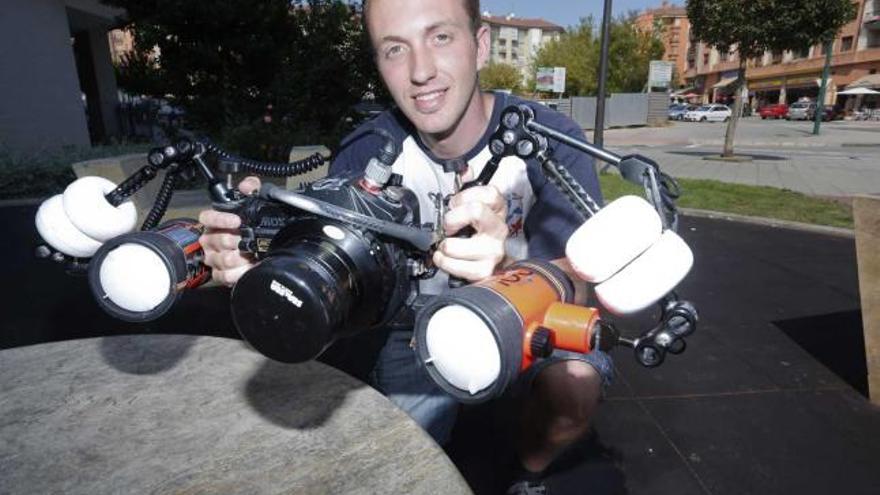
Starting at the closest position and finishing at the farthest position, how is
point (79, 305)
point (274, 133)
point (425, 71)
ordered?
point (425, 71)
point (79, 305)
point (274, 133)

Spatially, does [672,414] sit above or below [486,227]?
below

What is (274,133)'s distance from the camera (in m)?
8.80

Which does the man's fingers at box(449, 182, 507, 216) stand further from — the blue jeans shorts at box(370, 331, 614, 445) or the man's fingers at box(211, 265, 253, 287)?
the blue jeans shorts at box(370, 331, 614, 445)

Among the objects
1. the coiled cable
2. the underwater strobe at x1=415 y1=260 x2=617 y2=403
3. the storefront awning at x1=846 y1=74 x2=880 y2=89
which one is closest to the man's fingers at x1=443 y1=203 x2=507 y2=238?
the underwater strobe at x1=415 y1=260 x2=617 y2=403

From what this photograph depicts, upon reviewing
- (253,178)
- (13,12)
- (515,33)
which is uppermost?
(515,33)

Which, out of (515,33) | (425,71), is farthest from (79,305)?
(515,33)

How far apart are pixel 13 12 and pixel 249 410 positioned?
11.5 m

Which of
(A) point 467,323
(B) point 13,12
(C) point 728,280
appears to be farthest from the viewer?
(B) point 13,12

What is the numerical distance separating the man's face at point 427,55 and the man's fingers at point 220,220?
696 mm

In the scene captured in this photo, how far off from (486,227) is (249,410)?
100 centimetres

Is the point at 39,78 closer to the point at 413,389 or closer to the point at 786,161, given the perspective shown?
the point at 413,389

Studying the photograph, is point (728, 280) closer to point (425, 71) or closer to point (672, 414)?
point (672, 414)

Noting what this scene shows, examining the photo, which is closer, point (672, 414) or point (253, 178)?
point (253, 178)

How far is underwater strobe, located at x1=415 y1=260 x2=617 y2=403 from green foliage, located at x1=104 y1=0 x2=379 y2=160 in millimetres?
7957
